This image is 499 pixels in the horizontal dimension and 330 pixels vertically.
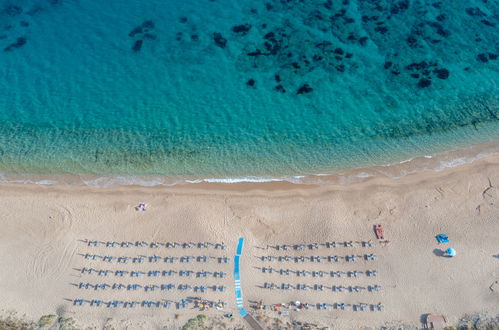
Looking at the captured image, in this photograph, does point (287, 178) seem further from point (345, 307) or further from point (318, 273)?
point (345, 307)

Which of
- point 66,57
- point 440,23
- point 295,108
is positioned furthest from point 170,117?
point 440,23

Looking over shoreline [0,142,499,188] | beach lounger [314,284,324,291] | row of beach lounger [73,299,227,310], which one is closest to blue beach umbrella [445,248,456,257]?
shoreline [0,142,499,188]

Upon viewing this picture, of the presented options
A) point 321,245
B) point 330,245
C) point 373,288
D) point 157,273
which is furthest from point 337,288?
point 157,273

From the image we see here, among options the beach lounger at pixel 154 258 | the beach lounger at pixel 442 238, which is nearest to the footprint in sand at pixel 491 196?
the beach lounger at pixel 442 238

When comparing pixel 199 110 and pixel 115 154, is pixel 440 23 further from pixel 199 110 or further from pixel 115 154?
pixel 115 154

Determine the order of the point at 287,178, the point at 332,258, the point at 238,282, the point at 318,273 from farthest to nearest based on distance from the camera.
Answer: the point at 287,178
the point at 332,258
the point at 318,273
the point at 238,282
